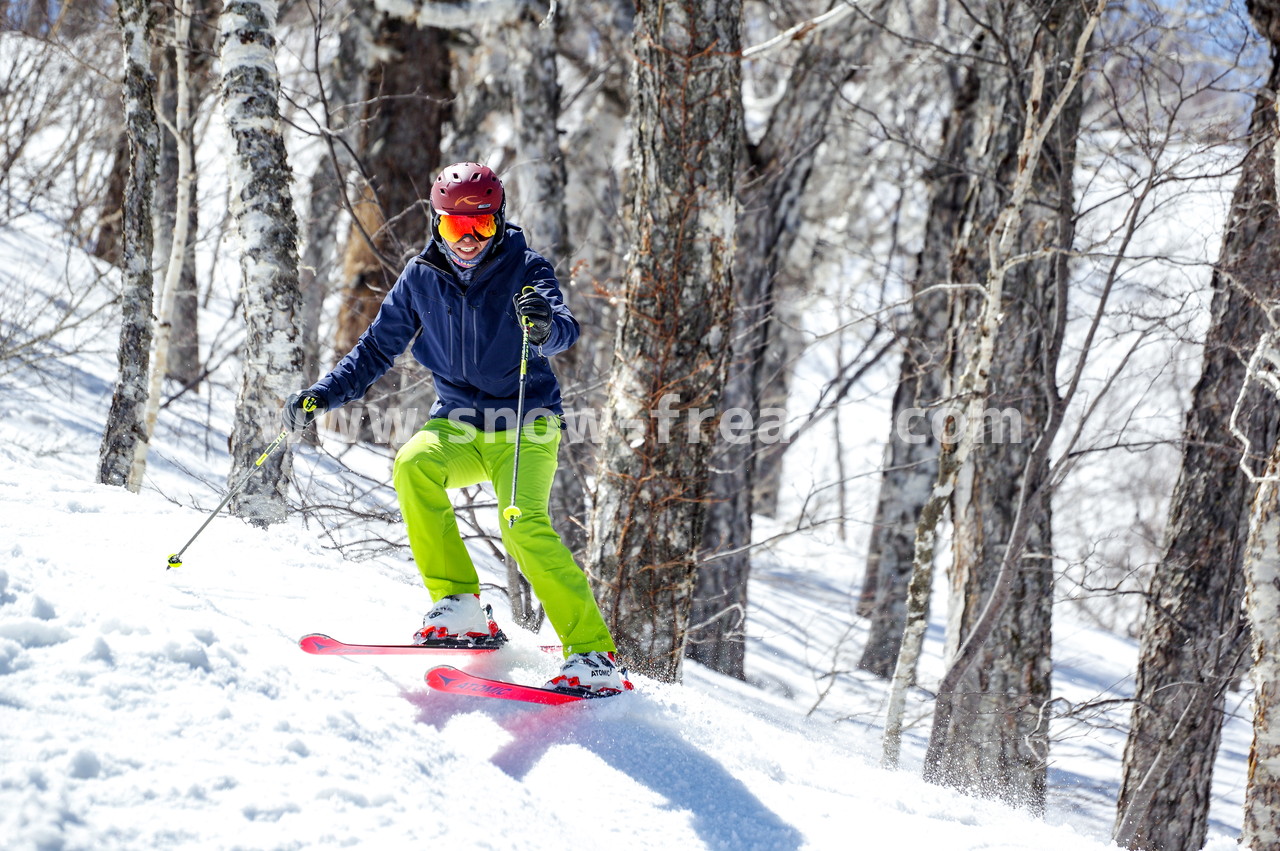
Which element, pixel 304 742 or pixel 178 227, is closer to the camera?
pixel 304 742

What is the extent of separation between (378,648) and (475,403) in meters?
0.97

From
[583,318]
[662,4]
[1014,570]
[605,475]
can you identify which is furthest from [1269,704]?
[583,318]

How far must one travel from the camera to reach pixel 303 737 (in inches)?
97.8

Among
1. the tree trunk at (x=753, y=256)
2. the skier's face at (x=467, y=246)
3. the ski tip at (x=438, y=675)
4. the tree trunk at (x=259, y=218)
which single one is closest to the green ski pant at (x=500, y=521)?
the ski tip at (x=438, y=675)

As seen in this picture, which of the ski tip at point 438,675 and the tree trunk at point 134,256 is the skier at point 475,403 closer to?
the ski tip at point 438,675

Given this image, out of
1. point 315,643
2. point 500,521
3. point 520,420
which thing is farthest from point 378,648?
point 520,420

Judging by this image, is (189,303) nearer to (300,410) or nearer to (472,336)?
(300,410)

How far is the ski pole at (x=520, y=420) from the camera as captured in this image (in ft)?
10.7

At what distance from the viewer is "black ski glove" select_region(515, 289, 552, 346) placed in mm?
3271

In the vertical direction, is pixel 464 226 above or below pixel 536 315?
above

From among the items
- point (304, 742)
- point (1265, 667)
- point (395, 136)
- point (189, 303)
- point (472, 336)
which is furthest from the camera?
point (189, 303)

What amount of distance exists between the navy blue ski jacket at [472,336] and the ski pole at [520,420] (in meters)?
0.05

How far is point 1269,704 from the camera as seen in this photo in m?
4.00

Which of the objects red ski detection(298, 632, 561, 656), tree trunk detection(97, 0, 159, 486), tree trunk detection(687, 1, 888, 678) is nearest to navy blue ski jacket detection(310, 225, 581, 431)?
red ski detection(298, 632, 561, 656)
